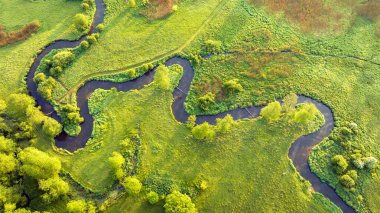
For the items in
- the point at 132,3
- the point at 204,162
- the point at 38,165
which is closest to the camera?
the point at 38,165

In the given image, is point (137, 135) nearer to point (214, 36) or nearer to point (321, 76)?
point (214, 36)

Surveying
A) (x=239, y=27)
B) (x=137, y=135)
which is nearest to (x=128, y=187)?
(x=137, y=135)

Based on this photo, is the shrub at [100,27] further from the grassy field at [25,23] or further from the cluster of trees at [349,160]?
the cluster of trees at [349,160]

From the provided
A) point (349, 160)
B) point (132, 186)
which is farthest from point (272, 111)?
point (132, 186)

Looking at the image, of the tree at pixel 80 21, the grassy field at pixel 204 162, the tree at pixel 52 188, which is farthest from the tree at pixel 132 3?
the tree at pixel 52 188

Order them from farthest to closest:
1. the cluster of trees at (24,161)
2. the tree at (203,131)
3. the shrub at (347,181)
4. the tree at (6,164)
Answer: the tree at (203,131)
the shrub at (347,181)
the tree at (6,164)
the cluster of trees at (24,161)

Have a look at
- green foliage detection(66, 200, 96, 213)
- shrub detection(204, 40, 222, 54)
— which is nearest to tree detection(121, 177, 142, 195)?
green foliage detection(66, 200, 96, 213)

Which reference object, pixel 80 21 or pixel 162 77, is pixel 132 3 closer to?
pixel 80 21
